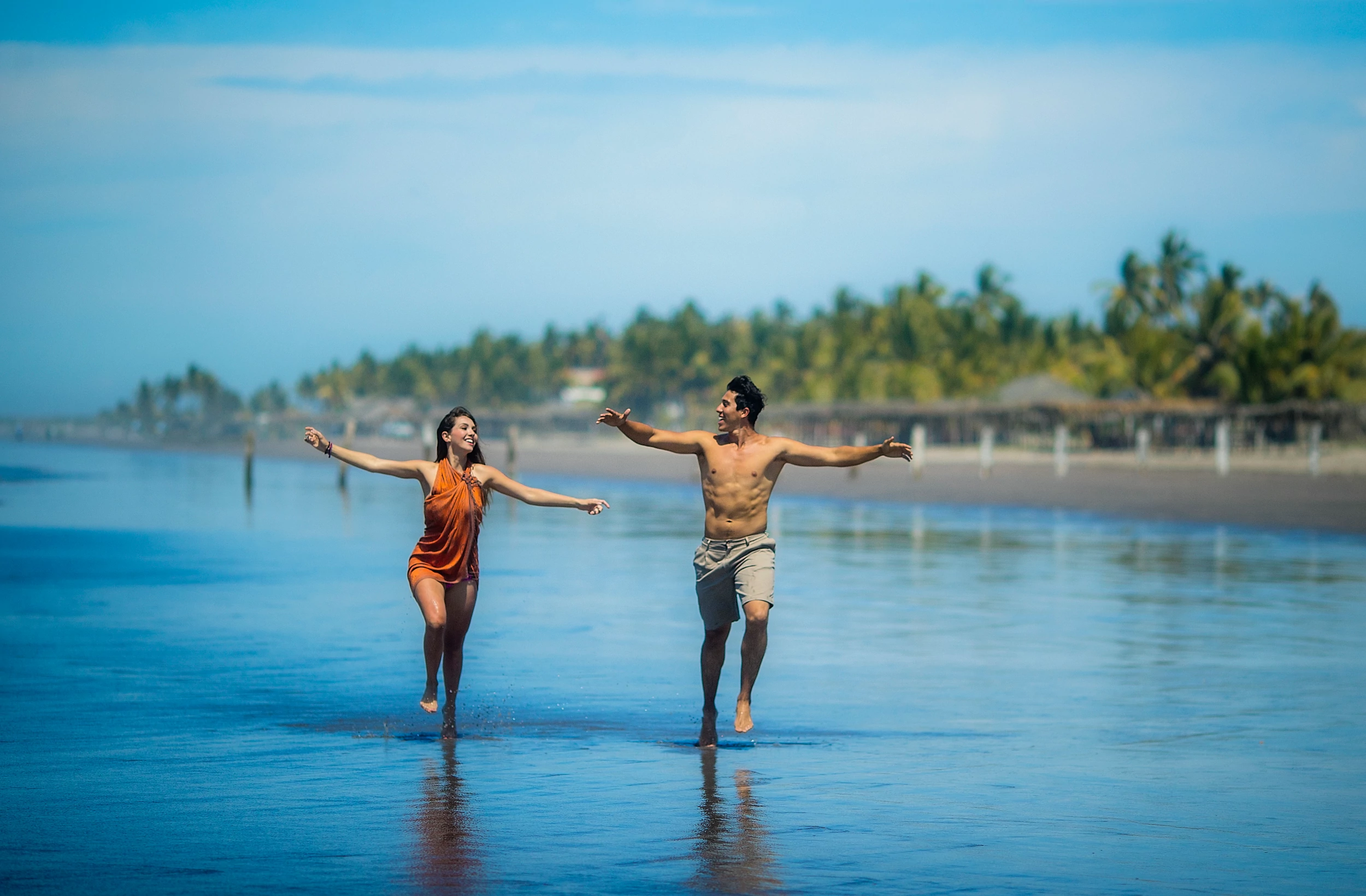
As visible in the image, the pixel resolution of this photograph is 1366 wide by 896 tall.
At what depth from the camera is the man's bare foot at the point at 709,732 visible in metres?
9.20

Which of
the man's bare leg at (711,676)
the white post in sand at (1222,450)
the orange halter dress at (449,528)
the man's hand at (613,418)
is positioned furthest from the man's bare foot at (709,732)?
the white post in sand at (1222,450)

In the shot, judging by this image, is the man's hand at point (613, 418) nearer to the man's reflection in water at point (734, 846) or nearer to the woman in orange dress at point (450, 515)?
the woman in orange dress at point (450, 515)

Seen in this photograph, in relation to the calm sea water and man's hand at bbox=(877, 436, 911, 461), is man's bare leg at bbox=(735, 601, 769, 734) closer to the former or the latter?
the calm sea water

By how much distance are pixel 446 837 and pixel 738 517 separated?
282 cm

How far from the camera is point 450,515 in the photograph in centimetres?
912

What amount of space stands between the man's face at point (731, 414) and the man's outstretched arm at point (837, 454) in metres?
0.28

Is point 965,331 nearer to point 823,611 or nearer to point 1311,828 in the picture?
point 823,611

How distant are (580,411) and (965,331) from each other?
5298cm

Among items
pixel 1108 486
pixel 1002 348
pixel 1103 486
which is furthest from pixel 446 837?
pixel 1002 348

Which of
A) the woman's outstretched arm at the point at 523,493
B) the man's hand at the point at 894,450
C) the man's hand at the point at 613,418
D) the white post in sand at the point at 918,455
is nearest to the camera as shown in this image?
the man's hand at the point at 613,418

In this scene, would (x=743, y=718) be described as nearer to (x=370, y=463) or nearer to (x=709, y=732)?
(x=709, y=732)

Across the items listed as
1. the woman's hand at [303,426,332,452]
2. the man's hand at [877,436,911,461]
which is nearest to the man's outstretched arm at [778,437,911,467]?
the man's hand at [877,436,911,461]

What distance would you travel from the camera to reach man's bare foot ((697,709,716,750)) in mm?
9195

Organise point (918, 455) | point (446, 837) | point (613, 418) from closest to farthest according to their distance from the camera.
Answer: point (446, 837), point (613, 418), point (918, 455)
